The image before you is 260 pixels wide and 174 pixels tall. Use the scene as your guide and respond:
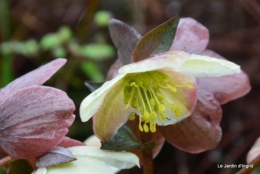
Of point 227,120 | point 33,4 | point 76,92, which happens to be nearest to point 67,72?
point 76,92

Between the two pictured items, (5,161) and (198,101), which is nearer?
(5,161)

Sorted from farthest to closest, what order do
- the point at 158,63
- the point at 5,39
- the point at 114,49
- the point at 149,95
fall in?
the point at 114,49 → the point at 5,39 → the point at 149,95 → the point at 158,63

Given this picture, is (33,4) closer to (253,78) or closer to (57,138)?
(253,78)

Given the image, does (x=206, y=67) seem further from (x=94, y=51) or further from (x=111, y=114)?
(x=94, y=51)

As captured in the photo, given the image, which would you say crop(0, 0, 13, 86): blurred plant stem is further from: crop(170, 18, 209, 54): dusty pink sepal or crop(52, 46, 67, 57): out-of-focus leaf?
crop(170, 18, 209, 54): dusty pink sepal

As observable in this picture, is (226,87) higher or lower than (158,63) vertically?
lower

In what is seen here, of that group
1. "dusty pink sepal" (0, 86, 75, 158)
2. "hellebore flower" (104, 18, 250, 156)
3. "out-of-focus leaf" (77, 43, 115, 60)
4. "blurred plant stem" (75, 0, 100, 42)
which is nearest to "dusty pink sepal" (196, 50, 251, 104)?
"hellebore flower" (104, 18, 250, 156)

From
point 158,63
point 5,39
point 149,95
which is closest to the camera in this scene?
point 158,63

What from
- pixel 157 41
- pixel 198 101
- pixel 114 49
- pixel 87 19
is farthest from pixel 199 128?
pixel 114 49
